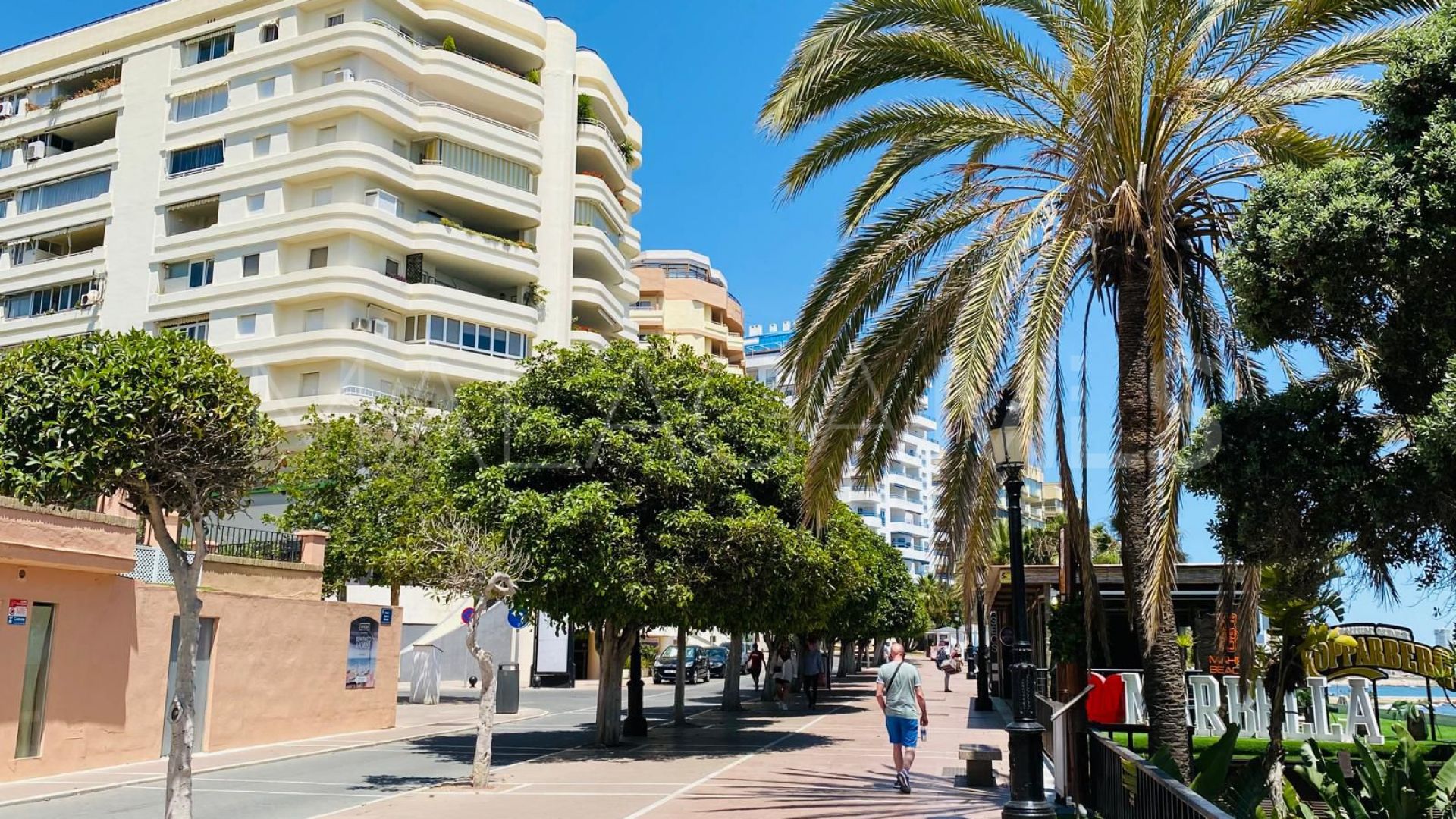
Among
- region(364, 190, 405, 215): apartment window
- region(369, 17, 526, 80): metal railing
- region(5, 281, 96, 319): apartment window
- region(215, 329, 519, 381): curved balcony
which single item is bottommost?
region(215, 329, 519, 381): curved balcony

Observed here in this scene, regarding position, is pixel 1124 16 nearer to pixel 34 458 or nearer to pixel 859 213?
pixel 859 213

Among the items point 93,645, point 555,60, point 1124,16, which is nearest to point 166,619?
point 93,645

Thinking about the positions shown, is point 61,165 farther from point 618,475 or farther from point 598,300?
point 618,475

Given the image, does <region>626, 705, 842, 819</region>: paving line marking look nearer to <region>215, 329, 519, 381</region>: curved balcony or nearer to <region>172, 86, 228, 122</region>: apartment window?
<region>215, 329, 519, 381</region>: curved balcony

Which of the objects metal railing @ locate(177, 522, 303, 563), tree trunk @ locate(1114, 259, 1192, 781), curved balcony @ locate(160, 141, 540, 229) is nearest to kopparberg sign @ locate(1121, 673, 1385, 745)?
tree trunk @ locate(1114, 259, 1192, 781)

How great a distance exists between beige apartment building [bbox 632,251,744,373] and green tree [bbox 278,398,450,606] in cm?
3948

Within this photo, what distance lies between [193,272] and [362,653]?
29264mm

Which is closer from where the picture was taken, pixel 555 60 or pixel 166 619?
pixel 166 619

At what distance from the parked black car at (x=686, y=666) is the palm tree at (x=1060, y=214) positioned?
34.2 m

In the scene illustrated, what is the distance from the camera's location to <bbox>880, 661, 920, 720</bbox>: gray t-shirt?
13.9 metres

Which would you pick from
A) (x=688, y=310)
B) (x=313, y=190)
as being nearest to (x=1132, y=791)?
(x=313, y=190)

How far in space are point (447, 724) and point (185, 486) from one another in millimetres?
15388

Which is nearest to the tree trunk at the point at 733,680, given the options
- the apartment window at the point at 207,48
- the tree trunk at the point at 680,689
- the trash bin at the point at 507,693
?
the tree trunk at the point at 680,689

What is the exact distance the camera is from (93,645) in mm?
16312
